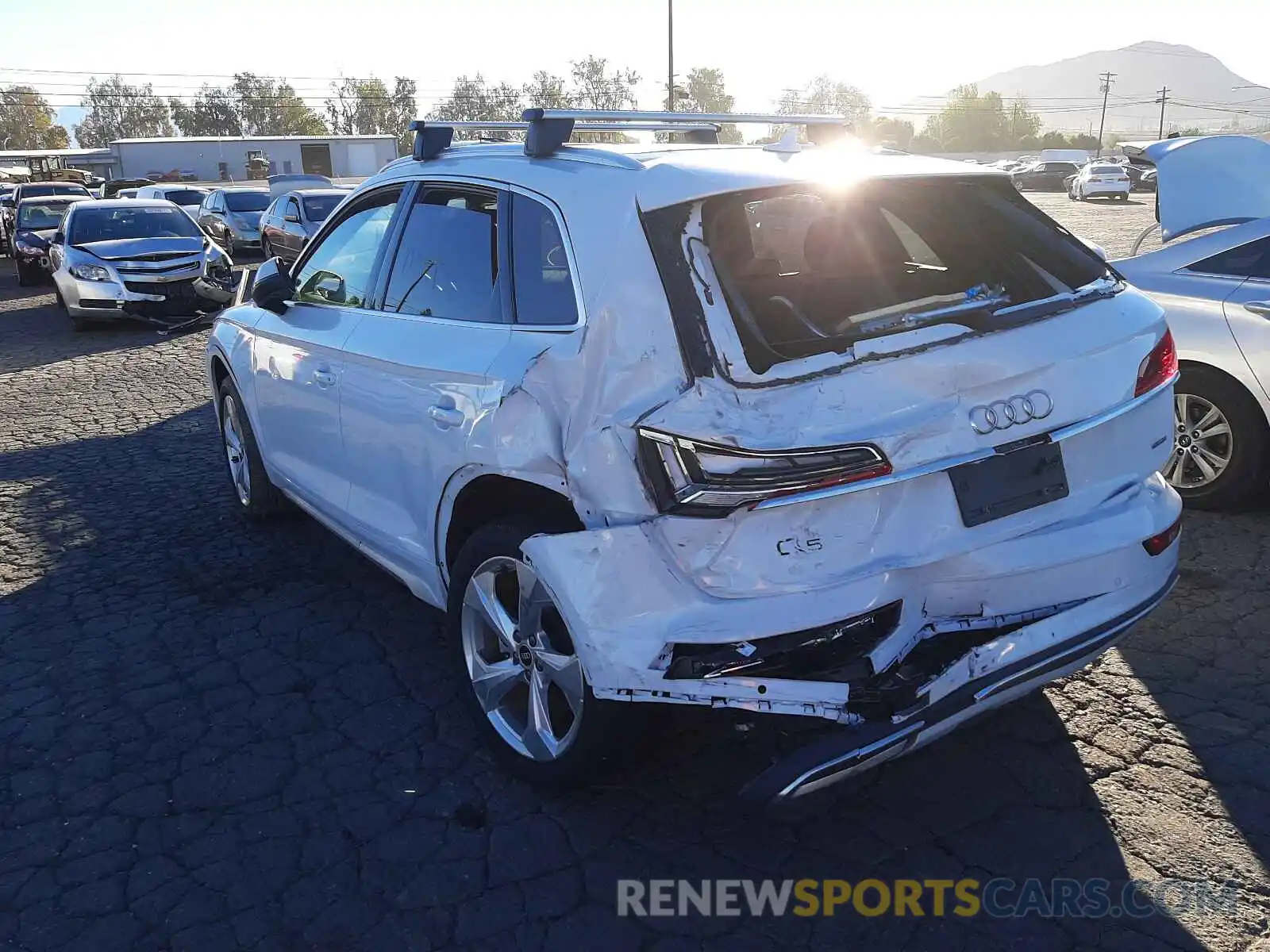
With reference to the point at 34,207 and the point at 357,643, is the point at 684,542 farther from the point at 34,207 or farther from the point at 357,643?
the point at 34,207

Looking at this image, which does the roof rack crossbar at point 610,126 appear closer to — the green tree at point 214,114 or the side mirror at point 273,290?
the side mirror at point 273,290

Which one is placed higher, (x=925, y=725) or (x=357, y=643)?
(x=925, y=725)

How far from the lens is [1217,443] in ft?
16.8

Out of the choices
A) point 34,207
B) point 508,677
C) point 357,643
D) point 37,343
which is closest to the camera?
point 508,677

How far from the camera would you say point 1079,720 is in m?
3.45

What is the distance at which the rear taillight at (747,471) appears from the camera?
237 centimetres

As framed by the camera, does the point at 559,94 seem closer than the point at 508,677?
No

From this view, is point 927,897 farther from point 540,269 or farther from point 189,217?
point 189,217

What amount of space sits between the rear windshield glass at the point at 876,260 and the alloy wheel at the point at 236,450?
10.1 feet

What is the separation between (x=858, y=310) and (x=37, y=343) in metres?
12.3

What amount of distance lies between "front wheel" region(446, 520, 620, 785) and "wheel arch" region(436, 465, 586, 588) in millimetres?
86

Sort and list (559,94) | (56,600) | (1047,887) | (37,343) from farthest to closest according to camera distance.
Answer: (559,94) → (37,343) → (56,600) → (1047,887)

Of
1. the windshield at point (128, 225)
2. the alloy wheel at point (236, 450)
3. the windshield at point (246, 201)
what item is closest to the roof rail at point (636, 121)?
the alloy wheel at point (236, 450)

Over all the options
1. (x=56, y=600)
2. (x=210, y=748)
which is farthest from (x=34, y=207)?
(x=210, y=748)
